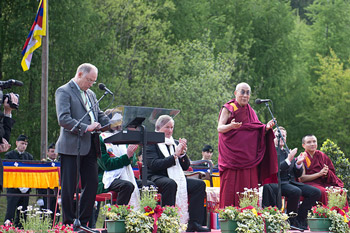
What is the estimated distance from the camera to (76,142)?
7.14 meters

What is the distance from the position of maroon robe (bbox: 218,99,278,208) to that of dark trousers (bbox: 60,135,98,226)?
2.36 meters

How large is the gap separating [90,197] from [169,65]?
61.9 feet

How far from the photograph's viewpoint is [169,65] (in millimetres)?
25875

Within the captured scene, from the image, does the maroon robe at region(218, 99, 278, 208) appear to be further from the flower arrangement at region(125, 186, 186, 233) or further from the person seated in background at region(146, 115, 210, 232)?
the flower arrangement at region(125, 186, 186, 233)

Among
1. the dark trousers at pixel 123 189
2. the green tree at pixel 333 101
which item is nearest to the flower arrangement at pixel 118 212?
the dark trousers at pixel 123 189

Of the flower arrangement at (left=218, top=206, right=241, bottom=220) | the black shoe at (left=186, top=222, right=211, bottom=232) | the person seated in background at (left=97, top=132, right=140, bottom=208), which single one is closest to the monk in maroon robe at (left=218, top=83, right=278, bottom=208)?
the black shoe at (left=186, top=222, right=211, bottom=232)

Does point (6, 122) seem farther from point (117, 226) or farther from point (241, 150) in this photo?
point (241, 150)

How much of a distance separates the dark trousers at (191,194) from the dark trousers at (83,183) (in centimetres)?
171

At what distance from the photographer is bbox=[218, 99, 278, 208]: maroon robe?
8.95m

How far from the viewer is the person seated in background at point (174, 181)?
882 cm

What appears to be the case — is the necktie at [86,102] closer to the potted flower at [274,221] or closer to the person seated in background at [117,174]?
the person seated in background at [117,174]

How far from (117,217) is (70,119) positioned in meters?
1.19

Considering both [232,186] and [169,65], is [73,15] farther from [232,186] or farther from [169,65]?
[232,186]

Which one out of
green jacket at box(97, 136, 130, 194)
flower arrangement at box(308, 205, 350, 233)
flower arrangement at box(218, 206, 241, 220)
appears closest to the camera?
flower arrangement at box(218, 206, 241, 220)
